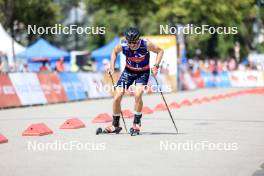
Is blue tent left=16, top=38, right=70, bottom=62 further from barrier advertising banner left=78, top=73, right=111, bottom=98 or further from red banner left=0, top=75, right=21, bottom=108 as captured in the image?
red banner left=0, top=75, right=21, bottom=108

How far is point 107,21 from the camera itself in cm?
7638

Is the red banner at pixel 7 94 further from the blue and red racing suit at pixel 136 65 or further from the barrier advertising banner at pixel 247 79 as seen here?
the barrier advertising banner at pixel 247 79

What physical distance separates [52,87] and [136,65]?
42.5ft

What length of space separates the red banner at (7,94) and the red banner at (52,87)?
6.17 ft

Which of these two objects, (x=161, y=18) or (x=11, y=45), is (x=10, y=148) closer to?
(x=11, y=45)

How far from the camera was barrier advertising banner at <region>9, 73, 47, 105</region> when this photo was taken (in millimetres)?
22859

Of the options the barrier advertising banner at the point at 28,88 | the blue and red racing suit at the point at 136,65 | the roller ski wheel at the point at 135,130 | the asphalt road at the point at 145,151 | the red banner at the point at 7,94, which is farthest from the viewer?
the barrier advertising banner at the point at 28,88

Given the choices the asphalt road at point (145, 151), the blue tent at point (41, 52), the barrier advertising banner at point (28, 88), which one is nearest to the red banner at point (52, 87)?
the barrier advertising banner at point (28, 88)

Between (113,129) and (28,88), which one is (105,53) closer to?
(28,88)

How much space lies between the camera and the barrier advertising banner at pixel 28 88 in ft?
75.0

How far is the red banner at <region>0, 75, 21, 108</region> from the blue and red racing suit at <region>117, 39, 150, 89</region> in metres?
9.87

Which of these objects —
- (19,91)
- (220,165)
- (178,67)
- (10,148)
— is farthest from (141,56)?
(178,67)

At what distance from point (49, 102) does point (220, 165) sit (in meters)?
16.7

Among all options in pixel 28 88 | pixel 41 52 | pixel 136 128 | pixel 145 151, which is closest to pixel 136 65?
pixel 136 128
